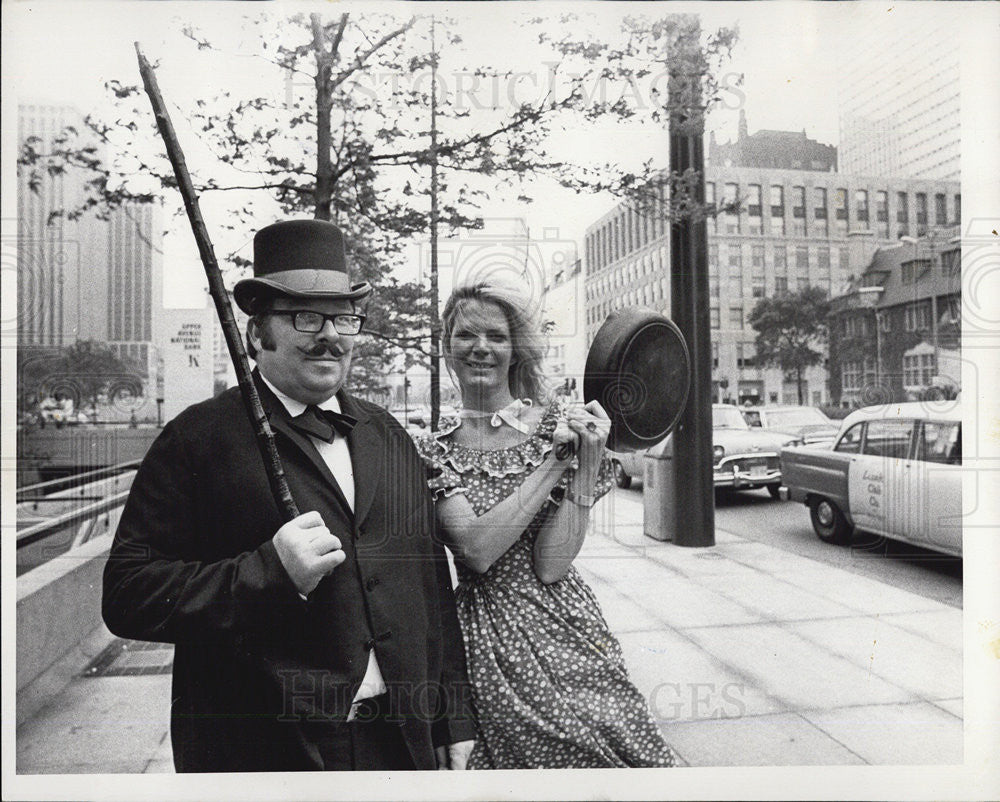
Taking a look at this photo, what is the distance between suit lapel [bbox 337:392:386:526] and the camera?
70.3 inches

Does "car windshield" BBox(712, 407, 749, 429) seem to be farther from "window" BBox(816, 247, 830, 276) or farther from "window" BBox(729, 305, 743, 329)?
"window" BBox(816, 247, 830, 276)

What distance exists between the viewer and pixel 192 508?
170 centimetres

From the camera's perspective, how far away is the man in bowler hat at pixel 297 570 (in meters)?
1.64

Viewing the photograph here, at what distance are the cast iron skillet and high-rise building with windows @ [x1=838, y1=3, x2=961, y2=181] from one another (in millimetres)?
839

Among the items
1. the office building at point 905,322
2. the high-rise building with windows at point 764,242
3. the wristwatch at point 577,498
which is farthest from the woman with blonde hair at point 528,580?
the office building at point 905,322

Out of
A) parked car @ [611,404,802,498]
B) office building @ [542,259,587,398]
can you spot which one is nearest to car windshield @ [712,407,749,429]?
parked car @ [611,404,802,498]

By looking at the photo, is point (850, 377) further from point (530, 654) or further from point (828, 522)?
point (530, 654)

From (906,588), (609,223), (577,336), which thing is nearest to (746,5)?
(609,223)

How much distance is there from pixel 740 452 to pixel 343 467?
1.37 m

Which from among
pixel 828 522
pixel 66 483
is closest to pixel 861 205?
pixel 828 522

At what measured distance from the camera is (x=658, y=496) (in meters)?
2.44

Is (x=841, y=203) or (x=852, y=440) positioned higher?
(x=841, y=203)

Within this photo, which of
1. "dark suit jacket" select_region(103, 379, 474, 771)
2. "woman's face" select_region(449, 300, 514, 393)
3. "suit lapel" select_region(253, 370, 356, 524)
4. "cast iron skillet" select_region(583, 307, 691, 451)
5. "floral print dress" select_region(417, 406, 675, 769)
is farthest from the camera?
"cast iron skillet" select_region(583, 307, 691, 451)

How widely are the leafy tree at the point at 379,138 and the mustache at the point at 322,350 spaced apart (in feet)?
1.27
